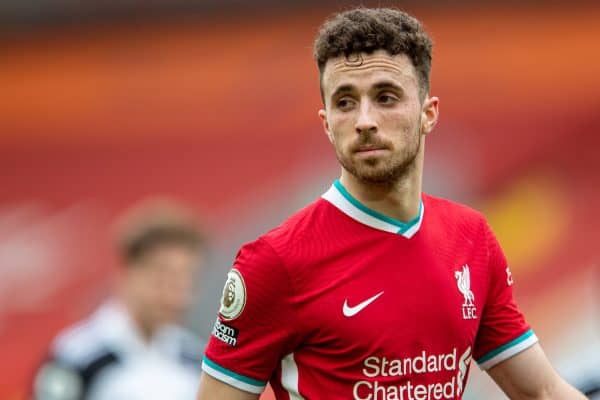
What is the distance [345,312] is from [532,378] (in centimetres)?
67

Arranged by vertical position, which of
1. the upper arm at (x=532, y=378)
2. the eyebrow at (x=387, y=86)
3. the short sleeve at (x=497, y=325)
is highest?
the eyebrow at (x=387, y=86)

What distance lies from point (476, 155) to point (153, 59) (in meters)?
3.12

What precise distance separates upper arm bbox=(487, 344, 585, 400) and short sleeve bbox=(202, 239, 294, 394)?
715mm

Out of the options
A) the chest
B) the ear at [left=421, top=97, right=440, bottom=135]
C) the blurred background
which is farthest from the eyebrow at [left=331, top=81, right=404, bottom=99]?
the blurred background

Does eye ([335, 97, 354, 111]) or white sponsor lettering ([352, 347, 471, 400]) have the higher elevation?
eye ([335, 97, 354, 111])

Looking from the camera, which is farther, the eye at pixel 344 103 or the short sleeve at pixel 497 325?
the short sleeve at pixel 497 325

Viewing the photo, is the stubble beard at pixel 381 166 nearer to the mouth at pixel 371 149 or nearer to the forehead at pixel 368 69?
the mouth at pixel 371 149

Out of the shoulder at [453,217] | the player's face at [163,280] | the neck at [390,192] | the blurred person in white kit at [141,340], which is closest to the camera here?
the neck at [390,192]

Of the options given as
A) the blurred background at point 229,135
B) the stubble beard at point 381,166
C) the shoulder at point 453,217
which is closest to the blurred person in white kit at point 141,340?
the blurred background at point 229,135

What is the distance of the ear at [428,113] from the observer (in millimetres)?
3037

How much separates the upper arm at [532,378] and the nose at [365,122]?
842 millimetres

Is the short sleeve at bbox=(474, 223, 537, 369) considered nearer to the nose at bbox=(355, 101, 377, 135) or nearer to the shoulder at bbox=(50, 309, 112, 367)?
the nose at bbox=(355, 101, 377, 135)

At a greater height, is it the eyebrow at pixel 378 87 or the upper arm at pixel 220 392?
the eyebrow at pixel 378 87

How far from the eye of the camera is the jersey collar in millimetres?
3014
